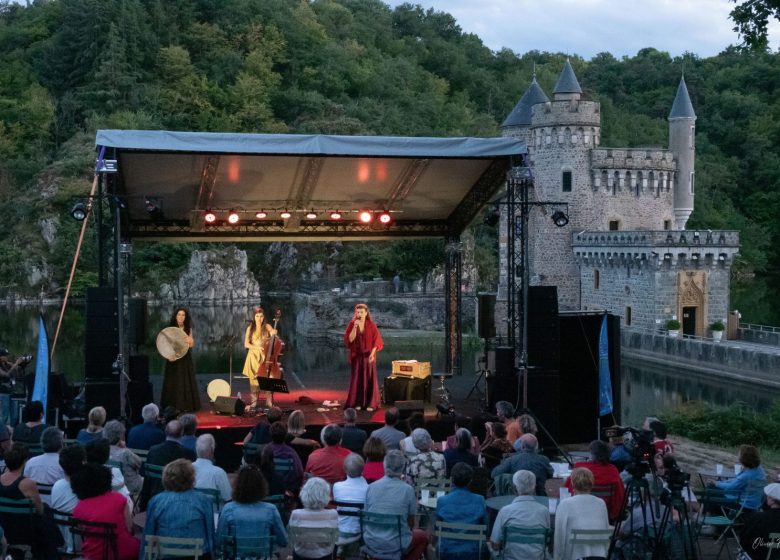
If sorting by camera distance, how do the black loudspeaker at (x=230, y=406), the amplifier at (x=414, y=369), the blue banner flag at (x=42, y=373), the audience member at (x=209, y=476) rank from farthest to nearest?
the amplifier at (x=414, y=369), the black loudspeaker at (x=230, y=406), the blue banner flag at (x=42, y=373), the audience member at (x=209, y=476)

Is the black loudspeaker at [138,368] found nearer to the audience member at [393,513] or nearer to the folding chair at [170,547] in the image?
the audience member at [393,513]

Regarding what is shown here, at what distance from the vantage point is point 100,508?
5805 mm

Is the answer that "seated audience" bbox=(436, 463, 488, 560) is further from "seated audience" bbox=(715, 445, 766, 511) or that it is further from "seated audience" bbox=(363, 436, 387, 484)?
"seated audience" bbox=(715, 445, 766, 511)

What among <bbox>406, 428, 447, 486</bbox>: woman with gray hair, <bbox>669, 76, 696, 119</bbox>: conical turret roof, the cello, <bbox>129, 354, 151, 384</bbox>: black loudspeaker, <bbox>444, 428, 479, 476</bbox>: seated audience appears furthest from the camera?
<bbox>669, 76, 696, 119</bbox>: conical turret roof

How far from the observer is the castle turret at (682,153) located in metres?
47.5

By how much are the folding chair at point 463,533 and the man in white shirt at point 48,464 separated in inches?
103

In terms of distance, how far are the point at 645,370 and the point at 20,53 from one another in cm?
5225

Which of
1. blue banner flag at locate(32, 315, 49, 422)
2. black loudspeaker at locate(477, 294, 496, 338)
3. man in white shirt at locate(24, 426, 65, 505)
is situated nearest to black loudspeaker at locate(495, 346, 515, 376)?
black loudspeaker at locate(477, 294, 496, 338)

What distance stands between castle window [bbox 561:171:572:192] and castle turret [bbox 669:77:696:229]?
5737mm

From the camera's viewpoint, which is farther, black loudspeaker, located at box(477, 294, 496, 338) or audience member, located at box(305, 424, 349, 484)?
black loudspeaker, located at box(477, 294, 496, 338)

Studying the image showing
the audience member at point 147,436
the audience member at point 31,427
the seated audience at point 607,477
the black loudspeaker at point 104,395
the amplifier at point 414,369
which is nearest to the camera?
the seated audience at point 607,477

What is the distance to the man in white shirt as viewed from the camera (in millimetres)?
6883

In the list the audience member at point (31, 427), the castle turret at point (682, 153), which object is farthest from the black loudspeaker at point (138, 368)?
the castle turret at point (682, 153)

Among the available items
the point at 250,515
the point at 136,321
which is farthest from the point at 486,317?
the point at 250,515
